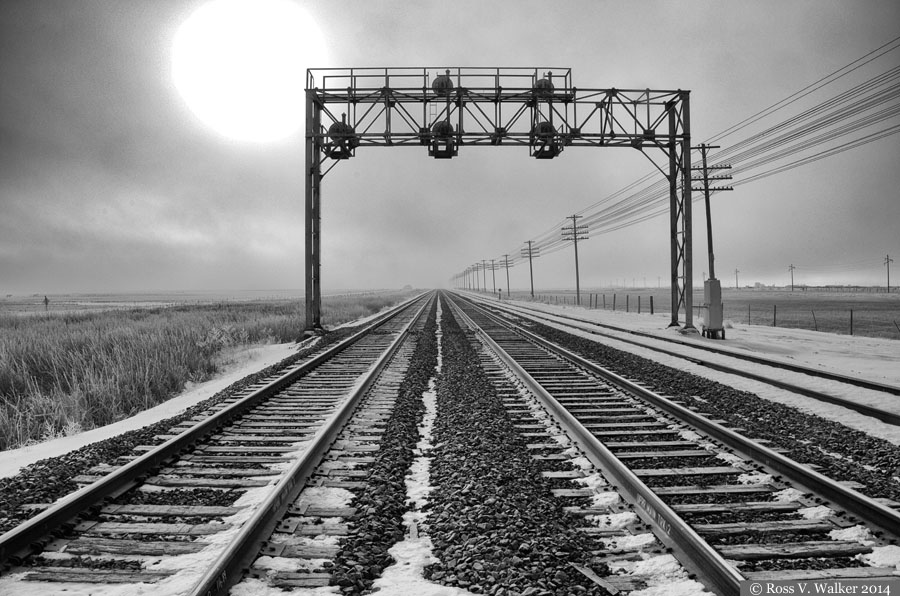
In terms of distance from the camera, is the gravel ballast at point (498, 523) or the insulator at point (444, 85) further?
the insulator at point (444, 85)

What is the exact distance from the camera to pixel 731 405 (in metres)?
7.32

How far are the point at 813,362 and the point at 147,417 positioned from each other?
15.4m

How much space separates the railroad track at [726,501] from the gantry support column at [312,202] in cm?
1317

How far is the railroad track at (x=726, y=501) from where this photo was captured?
116 inches

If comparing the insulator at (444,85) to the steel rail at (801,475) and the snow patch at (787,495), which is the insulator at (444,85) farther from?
the snow patch at (787,495)

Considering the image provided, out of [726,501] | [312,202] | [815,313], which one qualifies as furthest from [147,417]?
[815,313]

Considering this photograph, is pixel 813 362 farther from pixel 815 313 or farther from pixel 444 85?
pixel 815 313

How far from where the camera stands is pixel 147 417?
7562mm

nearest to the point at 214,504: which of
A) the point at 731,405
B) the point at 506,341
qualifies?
the point at 731,405

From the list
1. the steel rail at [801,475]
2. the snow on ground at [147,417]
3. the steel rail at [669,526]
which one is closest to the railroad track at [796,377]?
the steel rail at [801,475]

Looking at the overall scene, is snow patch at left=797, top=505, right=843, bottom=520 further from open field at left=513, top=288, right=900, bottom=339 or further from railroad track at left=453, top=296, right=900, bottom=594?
open field at left=513, top=288, right=900, bottom=339

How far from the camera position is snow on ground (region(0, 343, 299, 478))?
5.64 m

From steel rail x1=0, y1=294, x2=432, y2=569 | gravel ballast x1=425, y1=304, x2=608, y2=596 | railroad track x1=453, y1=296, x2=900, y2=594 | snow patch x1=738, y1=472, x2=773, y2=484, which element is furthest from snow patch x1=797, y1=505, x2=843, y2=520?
steel rail x1=0, y1=294, x2=432, y2=569

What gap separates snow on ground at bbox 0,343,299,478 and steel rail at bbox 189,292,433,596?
127 inches
